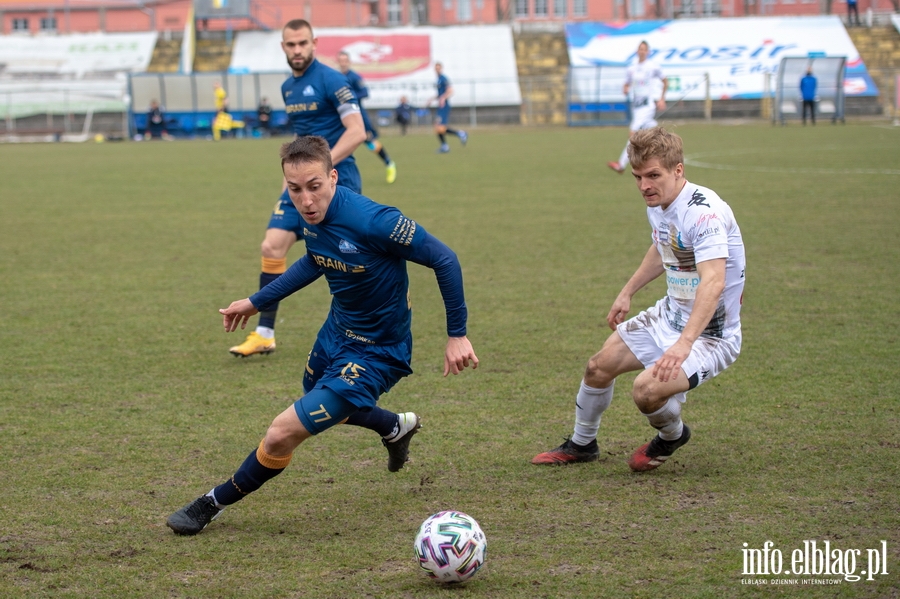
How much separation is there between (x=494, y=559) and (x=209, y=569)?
107cm

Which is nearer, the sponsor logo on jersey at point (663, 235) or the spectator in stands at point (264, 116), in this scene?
the sponsor logo on jersey at point (663, 235)

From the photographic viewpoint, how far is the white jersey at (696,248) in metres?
4.01

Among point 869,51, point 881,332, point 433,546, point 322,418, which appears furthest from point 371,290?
point 869,51

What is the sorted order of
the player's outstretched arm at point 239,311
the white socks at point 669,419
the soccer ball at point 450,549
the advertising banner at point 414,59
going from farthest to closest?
the advertising banner at point 414,59, the white socks at point 669,419, the player's outstretched arm at point 239,311, the soccer ball at point 450,549

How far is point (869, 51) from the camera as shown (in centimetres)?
4166

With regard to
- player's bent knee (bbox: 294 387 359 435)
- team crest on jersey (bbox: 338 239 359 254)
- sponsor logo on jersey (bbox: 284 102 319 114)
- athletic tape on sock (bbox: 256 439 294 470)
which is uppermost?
sponsor logo on jersey (bbox: 284 102 319 114)

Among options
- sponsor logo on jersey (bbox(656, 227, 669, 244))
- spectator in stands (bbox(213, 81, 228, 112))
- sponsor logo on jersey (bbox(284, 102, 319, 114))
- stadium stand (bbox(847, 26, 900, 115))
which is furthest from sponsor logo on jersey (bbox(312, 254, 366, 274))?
stadium stand (bbox(847, 26, 900, 115))

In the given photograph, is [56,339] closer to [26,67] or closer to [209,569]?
[209,569]

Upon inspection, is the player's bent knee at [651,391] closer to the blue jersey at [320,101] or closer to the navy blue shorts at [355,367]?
the navy blue shorts at [355,367]

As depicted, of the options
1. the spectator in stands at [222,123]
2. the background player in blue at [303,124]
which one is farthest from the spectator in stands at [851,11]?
the background player in blue at [303,124]

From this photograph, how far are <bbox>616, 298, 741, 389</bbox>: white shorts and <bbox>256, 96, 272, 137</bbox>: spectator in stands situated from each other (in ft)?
109

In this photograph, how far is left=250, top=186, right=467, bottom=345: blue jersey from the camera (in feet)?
12.9

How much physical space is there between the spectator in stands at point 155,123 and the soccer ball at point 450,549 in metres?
35.1

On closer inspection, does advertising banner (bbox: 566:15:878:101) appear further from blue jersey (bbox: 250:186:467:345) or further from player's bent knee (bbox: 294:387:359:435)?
player's bent knee (bbox: 294:387:359:435)
